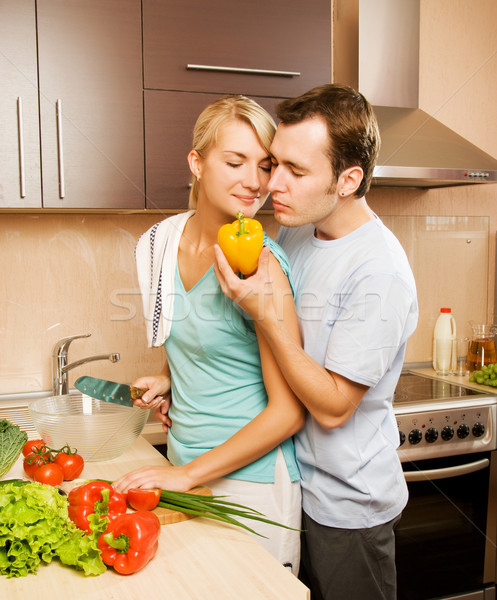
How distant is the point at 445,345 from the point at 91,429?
5.00ft

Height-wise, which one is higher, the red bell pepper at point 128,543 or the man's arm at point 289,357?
the man's arm at point 289,357

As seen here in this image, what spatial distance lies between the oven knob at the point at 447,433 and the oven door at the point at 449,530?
0.07 metres

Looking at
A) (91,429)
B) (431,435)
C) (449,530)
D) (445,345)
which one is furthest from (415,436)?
(91,429)

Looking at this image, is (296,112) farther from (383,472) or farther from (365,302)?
(383,472)

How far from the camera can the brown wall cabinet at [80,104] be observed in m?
1.56

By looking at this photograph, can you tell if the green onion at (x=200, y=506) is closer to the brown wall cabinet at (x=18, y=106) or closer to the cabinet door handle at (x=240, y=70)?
the brown wall cabinet at (x=18, y=106)

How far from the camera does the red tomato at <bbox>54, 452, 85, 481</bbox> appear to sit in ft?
3.87

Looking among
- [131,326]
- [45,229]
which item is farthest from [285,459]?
[45,229]

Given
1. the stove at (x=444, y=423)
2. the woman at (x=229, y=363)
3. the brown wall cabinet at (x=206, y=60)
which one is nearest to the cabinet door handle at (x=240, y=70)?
the brown wall cabinet at (x=206, y=60)

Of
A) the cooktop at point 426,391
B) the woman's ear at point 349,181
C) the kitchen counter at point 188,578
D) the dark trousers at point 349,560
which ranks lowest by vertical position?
the dark trousers at point 349,560

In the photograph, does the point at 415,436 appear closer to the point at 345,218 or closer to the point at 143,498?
the point at 345,218

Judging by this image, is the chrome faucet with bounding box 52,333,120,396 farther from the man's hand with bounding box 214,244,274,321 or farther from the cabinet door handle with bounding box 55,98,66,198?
the man's hand with bounding box 214,244,274,321

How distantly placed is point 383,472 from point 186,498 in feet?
1.28

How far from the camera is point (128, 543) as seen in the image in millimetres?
874
